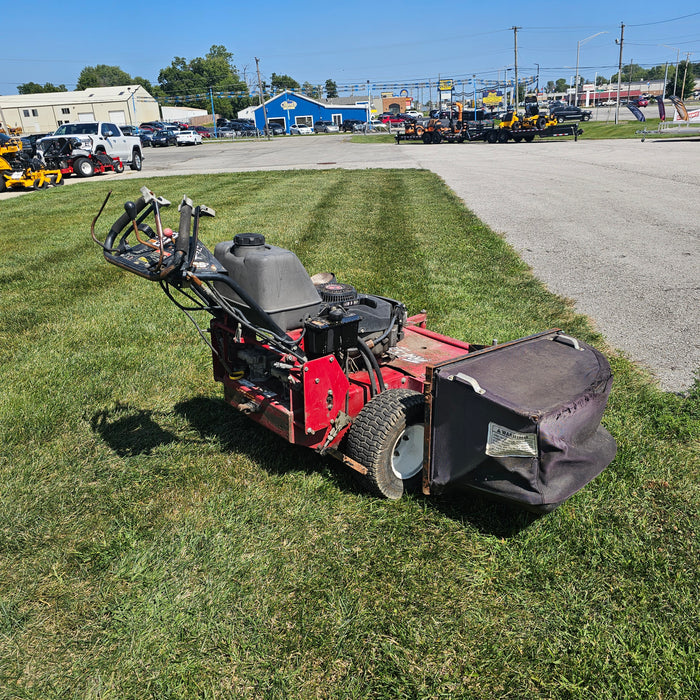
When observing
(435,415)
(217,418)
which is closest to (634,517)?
(435,415)

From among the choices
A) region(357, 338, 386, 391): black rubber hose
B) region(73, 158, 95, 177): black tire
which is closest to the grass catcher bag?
region(357, 338, 386, 391): black rubber hose

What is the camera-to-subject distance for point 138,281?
26.2 ft

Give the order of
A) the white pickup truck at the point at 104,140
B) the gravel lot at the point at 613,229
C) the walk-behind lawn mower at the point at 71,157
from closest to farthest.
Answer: the gravel lot at the point at 613,229 → the walk-behind lawn mower at the point at 71,157 → the white pickup truck at the point at 104,140

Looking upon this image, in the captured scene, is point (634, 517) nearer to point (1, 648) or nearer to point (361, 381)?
point (361, 381)

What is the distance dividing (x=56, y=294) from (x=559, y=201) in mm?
10310

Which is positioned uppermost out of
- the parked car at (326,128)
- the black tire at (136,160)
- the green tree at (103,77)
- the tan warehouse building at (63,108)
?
the green tree at (103,77)

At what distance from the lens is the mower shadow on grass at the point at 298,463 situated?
3.21m

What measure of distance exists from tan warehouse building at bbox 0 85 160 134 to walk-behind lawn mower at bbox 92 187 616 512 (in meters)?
82.6

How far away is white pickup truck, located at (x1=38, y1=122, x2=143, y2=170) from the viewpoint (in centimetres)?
2201

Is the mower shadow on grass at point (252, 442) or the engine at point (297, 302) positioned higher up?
the engine at point (297, 302)

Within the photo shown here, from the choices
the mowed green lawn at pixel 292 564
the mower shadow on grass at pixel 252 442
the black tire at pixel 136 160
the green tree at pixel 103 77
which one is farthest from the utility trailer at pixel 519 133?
the green tree at pixel 103 77

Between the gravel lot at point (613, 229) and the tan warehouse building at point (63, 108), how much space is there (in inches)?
2449

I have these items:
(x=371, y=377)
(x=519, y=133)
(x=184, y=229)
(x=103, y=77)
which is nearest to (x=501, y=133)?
(x=519, y=133)

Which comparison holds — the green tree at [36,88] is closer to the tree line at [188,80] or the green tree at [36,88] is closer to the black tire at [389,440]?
the tree line at [188,80]
